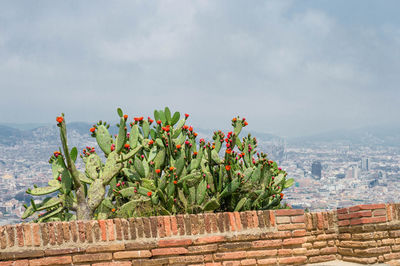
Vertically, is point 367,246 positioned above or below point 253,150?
below

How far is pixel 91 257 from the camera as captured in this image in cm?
477

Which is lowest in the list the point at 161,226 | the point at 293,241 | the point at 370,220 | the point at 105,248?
the point at 293,241

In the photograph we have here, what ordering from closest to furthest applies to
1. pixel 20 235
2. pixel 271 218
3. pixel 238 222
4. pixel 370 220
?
pixel 20 235 < pixel 238 222 < pixel 271 218 < pixel 370 220

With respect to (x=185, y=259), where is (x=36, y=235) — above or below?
above

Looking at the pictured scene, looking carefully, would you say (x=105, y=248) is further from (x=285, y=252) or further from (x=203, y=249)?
(x=285, y=252)

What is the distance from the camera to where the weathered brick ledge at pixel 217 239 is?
4.70 metres

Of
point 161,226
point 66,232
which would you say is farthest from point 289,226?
point 66,232

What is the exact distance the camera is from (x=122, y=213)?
19.0 ft

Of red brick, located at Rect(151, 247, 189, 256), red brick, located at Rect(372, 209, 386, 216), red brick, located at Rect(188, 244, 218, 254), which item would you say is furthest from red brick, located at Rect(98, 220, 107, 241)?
red brick, located at Rect(372, 209, 386, 216)

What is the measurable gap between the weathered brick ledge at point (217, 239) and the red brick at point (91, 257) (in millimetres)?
11

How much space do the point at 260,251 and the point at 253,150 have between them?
89.6 inches

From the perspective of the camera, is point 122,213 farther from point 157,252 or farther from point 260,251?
point 260,251

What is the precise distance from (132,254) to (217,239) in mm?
1025

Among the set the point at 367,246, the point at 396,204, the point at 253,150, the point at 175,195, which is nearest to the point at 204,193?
the point at 175,195
